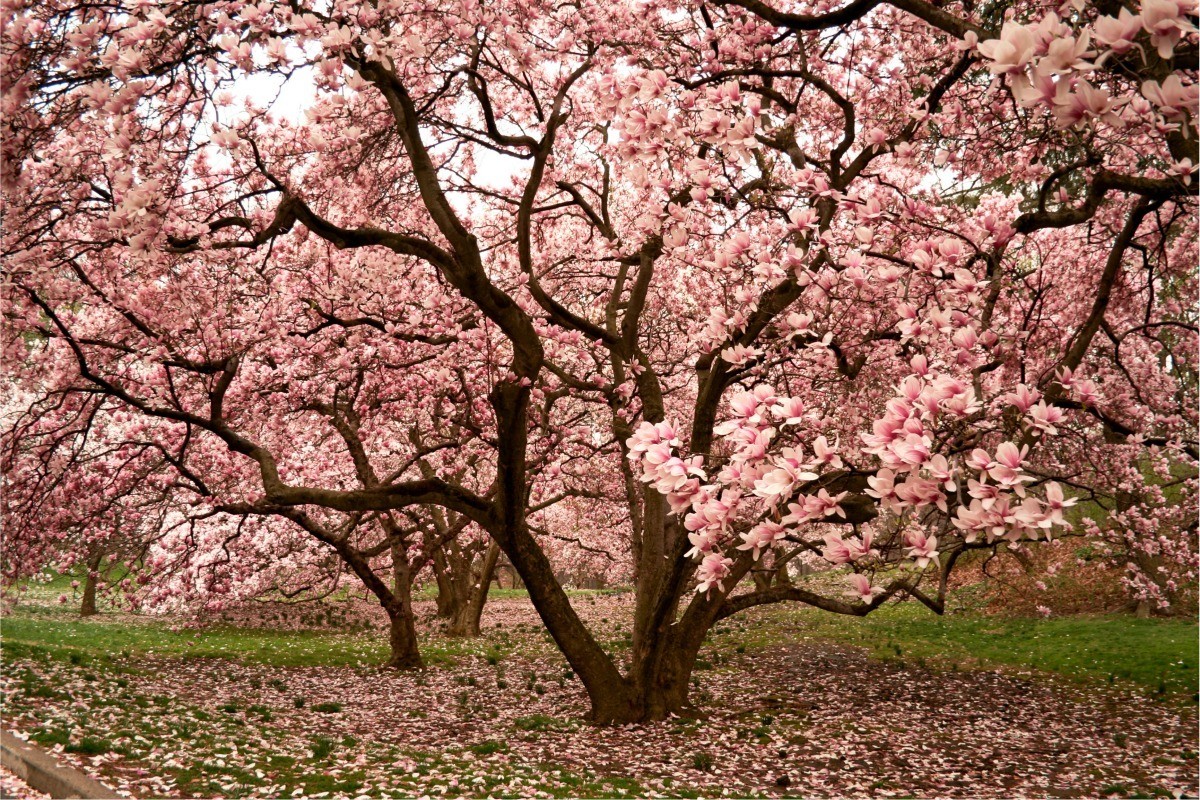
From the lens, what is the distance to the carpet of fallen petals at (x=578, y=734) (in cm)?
721

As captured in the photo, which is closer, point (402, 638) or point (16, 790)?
point (16, 790)

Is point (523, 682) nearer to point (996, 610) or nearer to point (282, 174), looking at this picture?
point (282, 174)

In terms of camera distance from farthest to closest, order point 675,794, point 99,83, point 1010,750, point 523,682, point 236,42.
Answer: point 523,682 < point 1010,750 < point 675,794 < point 236,42 < point 99,83

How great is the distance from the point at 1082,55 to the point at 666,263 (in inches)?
455

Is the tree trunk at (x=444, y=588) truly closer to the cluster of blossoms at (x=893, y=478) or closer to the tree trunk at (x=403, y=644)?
the tree trunk at (x=403, y=644)

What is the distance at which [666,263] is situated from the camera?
551 inches

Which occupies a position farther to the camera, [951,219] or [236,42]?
[951,219]

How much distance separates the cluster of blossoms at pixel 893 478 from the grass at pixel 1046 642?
1140cm

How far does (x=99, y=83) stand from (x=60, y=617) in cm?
2348

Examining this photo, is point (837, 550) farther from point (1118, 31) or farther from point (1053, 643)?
point (1053, 643)

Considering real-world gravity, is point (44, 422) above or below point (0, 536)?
above

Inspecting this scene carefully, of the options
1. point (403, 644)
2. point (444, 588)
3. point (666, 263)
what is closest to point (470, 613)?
point (444, 588)

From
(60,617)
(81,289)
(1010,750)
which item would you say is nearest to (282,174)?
(81,289)

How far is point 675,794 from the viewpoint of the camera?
22.8ft
